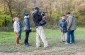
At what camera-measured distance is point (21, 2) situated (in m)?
43.6

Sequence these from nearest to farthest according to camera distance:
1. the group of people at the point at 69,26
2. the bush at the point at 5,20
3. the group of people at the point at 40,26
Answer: the group of people at the point at 40,26
the group of people at the point at 69,26
the bush at the point at 5,20

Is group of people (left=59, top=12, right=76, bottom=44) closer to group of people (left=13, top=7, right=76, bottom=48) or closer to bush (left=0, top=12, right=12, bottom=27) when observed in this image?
group of people (left=13, top=7, right=76, bottom=48)

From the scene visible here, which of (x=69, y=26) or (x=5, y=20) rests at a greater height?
(x=69, y=26)

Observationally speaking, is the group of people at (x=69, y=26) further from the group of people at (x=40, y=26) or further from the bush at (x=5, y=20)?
the bush at (x=5, y=20)

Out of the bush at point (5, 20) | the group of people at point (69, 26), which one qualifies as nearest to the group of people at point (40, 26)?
the group of people at point (69, 26)

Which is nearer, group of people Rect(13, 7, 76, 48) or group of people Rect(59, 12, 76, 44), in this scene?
group of people Rect(13, 7, 76, 48)

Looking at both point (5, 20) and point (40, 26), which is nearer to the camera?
point (40, 26)

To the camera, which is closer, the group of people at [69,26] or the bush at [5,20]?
the group of people at [69,26]

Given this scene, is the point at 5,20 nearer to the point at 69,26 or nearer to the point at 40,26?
the point at 69,26

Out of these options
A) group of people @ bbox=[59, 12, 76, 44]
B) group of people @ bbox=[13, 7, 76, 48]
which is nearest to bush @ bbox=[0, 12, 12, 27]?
group of people @ bbox=[13, 7, 76, 48]

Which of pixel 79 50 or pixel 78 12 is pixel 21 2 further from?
pixel 79 50

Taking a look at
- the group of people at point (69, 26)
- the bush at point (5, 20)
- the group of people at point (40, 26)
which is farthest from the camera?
the bush at point (5, 20)

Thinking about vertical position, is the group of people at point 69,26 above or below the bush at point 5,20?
above

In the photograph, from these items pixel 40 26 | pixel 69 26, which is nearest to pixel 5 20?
pixel 69 26
